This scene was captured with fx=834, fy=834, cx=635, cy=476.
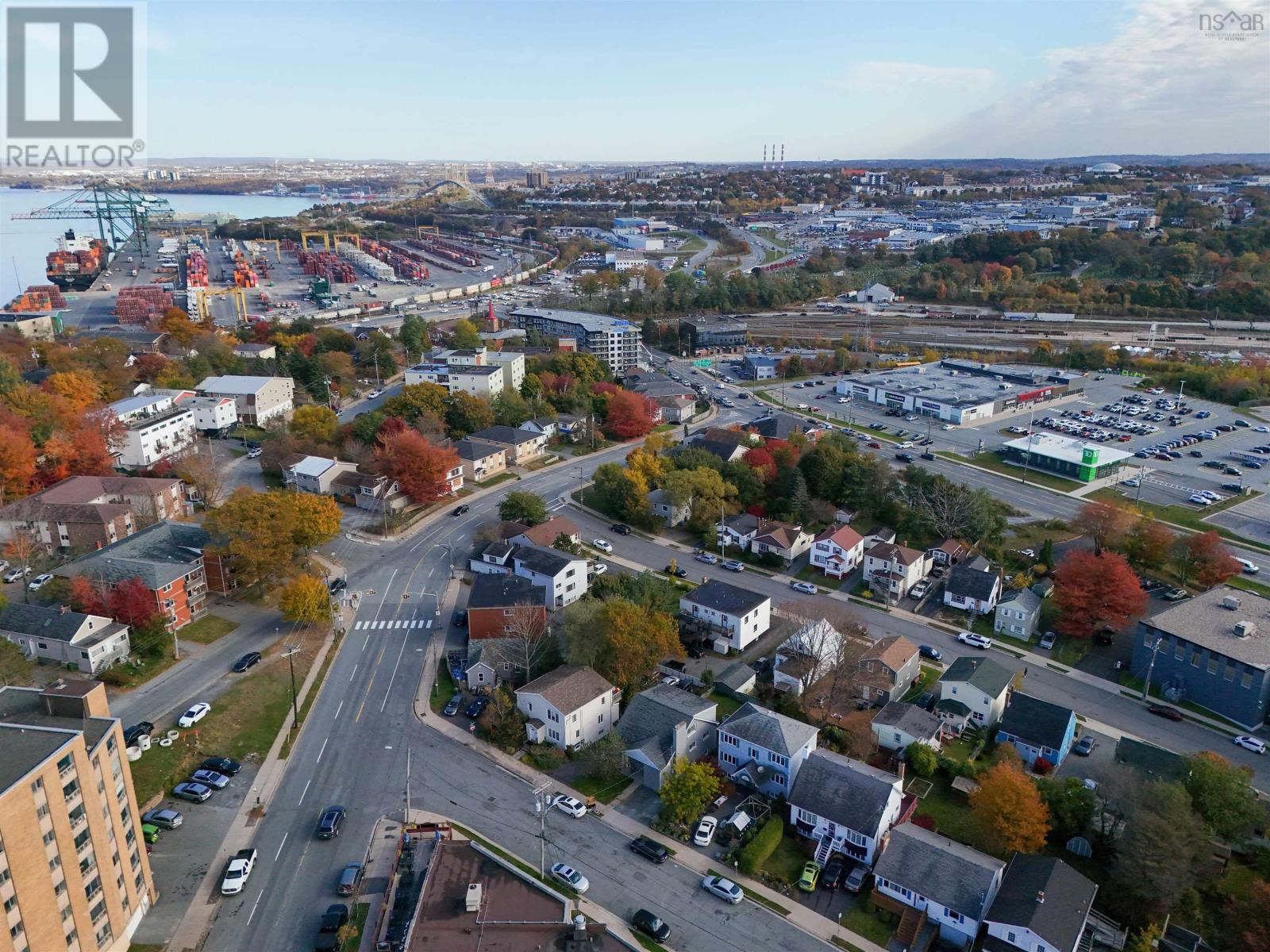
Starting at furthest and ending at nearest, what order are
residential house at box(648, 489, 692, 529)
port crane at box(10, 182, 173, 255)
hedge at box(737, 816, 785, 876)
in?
port crane at box(10, 182, 173, 255) → residential house at box(648, 489, 692, 529) → hedge at box(737, 816, 785, 876)

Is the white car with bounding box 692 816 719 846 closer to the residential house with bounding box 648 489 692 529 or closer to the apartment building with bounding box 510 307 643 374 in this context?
the residential house with bounding box 648 489 692 529

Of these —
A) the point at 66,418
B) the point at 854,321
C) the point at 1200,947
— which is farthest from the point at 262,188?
the point at 1200,947

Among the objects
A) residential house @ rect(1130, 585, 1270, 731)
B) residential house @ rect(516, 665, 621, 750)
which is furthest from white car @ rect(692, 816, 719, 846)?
residential house @ rect(1130, 585, 1270, 731)

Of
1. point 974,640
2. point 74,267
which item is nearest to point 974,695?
point 974,640

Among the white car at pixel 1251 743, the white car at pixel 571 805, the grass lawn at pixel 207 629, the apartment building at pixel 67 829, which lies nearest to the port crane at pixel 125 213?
the grass lawn at pixel 207 629

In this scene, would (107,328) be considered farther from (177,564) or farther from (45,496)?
(177,564)

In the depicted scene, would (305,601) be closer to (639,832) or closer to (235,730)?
(235,730)
